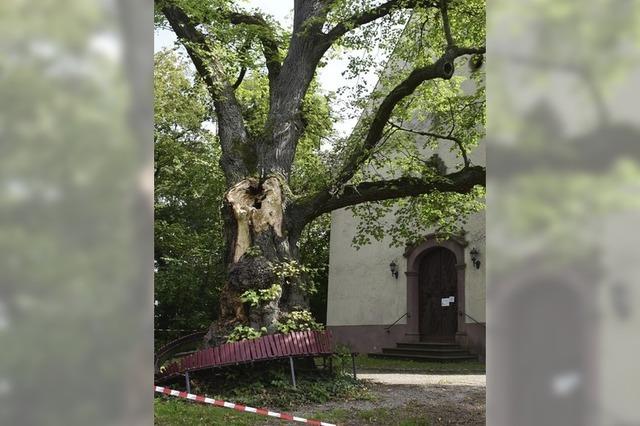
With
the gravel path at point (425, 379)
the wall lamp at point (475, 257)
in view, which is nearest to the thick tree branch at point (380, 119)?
the gravel path at point (425, 379)

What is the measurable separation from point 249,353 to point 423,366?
7552 mm

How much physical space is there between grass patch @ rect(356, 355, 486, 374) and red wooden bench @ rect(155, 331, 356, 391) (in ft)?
17.4

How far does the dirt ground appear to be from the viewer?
9391 mm

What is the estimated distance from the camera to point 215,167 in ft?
77.6

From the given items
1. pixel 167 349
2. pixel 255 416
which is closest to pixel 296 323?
pixel 167 349

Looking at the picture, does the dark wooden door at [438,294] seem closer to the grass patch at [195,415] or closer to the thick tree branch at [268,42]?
the thick tree branch at [268,42]

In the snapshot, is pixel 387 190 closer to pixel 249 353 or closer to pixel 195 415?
pixel 249 353

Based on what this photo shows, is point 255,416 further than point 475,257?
No

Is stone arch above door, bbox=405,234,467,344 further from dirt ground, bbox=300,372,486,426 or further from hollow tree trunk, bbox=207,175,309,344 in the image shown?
hollow tree trunk, bbox=207,175,309,344

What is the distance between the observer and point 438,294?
21125 millimetres
